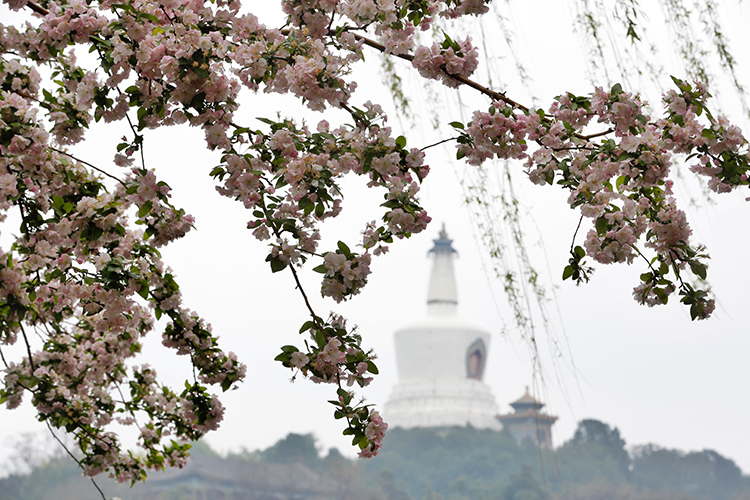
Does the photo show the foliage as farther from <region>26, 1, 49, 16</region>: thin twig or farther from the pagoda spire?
the pagoda spire

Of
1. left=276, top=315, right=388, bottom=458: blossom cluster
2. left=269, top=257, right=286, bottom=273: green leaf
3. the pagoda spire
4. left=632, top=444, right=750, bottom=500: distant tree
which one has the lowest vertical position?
left=276, top=315, right=388, bottom=458: blossom cluster

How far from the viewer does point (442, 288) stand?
2969 centimetres

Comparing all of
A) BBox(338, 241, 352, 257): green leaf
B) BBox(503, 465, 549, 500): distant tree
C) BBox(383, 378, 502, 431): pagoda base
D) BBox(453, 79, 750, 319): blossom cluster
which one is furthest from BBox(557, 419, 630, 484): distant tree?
BBox(338, 241, 352, 257): green leaf

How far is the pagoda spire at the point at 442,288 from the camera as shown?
29688 mm

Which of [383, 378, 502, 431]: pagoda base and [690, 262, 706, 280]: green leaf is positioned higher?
[383, 378, 502, 431]: pagoda base

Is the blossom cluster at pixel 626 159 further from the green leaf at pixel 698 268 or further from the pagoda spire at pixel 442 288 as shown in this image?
the pagoda spire at pixel 442 288

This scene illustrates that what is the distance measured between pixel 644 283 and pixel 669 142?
0.22m

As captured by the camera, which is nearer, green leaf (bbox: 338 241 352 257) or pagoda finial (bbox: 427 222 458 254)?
green leaf (bbox: 338 241 352 257)

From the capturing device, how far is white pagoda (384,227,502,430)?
2845cm

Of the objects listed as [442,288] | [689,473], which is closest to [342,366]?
[689,473]

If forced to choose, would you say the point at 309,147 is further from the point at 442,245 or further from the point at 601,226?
the point at 442,245

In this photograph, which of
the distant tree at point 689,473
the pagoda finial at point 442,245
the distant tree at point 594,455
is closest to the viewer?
the distant tree at point 594,455

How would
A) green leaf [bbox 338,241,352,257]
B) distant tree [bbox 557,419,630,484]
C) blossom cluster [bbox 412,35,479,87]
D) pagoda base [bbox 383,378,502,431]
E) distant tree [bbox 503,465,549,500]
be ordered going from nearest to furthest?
green leaf [bbox 338,241,352,257] < blossom cluster [bbox 412,35,479,87] < distant tree [bbox 503,465,549,500] < distant tree [bbox 557,419,630,484] < pagoda base [bbox 383,378,502,431]

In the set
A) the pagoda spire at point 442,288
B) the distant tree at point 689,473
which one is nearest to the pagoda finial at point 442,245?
the pagoda spire at point 442,288
